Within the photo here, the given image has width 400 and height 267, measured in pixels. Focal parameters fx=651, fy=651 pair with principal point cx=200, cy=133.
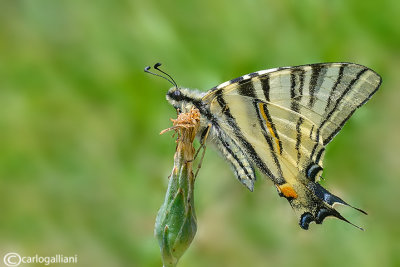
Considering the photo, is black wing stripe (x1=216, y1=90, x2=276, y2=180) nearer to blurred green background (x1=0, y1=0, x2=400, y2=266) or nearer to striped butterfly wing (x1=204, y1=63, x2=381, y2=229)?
striped butterfly wing (x1=204, y1=63, x2=381, y2=229)

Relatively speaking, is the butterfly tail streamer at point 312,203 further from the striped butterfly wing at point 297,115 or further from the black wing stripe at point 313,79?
the black wing stripe at point 313,79

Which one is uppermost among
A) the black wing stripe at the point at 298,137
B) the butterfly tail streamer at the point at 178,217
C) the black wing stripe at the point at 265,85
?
the black wing stripe at the point at 265,85

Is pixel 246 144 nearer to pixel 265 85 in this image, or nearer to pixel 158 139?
pixel 265 85

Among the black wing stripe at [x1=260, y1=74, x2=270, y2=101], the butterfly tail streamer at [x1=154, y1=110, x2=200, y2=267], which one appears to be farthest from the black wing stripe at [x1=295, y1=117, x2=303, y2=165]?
the butterfly tail streamer at [x1=154, y1=110, x2=200, y2=267]
